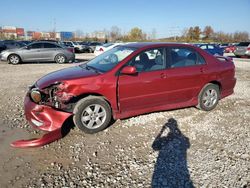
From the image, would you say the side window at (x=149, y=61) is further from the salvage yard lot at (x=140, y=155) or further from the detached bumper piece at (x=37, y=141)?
the detached bumper piece at (x=37, y=141)

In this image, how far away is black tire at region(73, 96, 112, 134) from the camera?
4.09m

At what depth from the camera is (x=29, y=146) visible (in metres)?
3.71

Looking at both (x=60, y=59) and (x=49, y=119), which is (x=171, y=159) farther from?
(x=60, y=59)

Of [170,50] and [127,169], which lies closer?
[127,169]

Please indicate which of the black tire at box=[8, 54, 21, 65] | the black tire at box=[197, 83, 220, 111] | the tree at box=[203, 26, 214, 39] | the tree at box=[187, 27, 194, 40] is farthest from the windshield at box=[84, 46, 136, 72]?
the tree at box=[203, 26, 214, 39]

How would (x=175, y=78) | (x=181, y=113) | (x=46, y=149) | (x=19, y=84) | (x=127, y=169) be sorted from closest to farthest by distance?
(x=127, y=169) → (x=46, y=149) → (x=175, y=78) → (x=181, y=113) → (x=19, y=84)

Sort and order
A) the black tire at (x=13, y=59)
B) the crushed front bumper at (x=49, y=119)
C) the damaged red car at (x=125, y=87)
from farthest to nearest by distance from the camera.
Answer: the black tire at (x=13, y=59) → the damaged red car at (x=125, y=87) → the crushed front bumper at (x=49, y=119)

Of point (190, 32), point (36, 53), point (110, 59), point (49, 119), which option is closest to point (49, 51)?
point (36, 53)

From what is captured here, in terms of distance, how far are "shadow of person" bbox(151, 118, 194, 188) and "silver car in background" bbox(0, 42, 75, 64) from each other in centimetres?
1200

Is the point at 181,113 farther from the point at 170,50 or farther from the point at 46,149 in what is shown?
the point at 46,149

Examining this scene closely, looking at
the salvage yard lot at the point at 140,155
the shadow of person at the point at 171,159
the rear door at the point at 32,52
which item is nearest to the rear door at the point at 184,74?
the salvage yard lot at the point at 140,155

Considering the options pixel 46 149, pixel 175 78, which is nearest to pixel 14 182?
pixel 46 149

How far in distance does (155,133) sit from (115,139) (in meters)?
0.78

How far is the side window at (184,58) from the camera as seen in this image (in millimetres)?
4898
